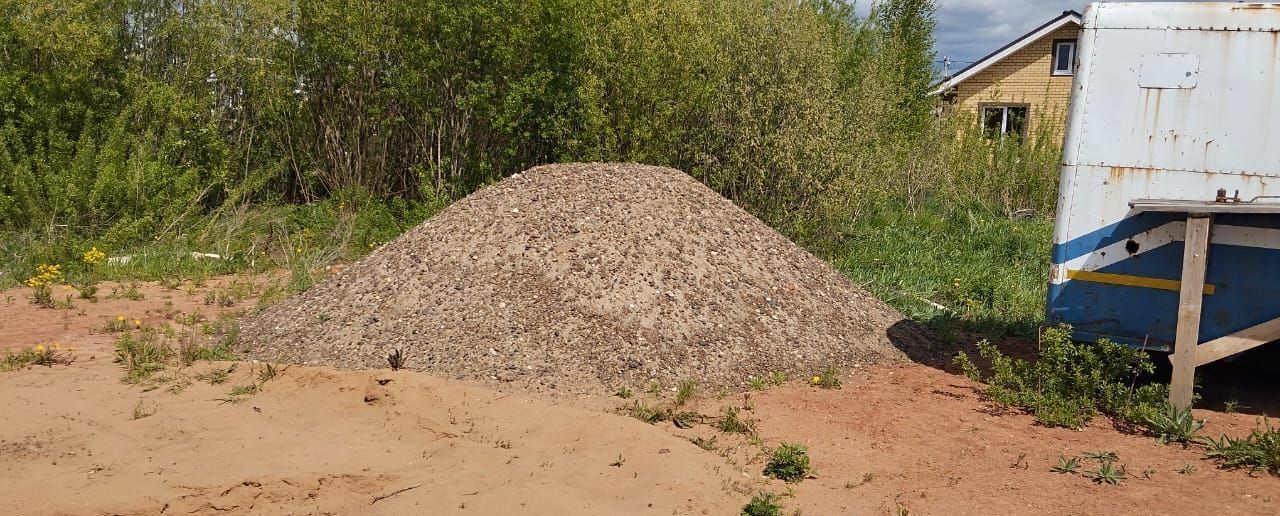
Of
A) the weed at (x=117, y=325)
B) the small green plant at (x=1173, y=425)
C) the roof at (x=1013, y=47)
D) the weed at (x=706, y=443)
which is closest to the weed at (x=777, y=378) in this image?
the weed at (x=706, y=443)

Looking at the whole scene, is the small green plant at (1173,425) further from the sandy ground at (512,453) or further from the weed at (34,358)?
the weed at (34,358)

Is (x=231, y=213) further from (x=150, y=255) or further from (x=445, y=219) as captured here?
(x=445, y=219)

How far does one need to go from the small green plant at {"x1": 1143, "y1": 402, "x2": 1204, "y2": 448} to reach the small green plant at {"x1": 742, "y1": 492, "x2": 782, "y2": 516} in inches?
99.1

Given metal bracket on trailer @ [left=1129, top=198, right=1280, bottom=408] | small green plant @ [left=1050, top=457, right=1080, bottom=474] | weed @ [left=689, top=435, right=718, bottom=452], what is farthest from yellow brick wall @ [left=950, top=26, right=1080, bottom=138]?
weed @ [left=689, top=435, right=718, bottom=452]

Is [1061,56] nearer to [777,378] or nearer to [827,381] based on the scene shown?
[827,381]

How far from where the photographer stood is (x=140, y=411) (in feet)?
17.9

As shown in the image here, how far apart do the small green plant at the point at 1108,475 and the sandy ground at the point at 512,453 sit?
6 cm

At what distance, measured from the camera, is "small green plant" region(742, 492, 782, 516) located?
4160 millimetres

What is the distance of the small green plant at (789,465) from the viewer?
471 centimetres

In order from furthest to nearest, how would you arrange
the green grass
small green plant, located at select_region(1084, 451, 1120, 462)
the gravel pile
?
the green grass
the gravel pile
small green plant, located at select_region(1084, 451, 1120, 462)

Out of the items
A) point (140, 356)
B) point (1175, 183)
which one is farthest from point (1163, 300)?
point (140, 356)

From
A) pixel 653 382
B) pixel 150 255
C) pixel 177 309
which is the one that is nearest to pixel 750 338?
pixel 653 382

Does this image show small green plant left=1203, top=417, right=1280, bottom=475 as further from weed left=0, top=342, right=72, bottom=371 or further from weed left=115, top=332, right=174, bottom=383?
weed left=0, top=342, right=72, bottom=371

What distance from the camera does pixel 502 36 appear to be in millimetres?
10258
